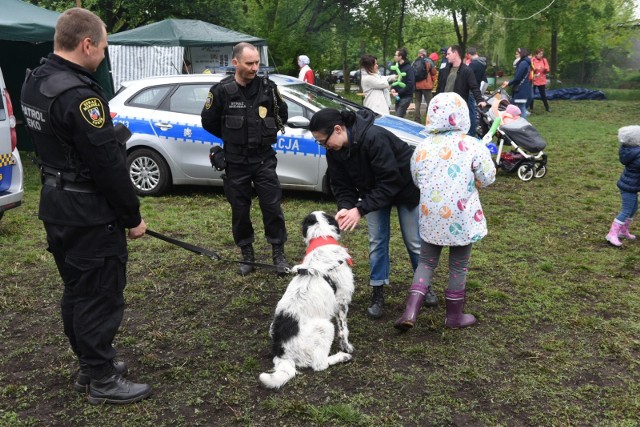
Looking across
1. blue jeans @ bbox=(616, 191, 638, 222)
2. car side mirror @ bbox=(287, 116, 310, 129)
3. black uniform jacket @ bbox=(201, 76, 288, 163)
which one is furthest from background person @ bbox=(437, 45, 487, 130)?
black uniform jacket @ bbox=(201, 76, 288, 163)

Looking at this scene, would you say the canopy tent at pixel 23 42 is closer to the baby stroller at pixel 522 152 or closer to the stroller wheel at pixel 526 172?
the baby stroller at pixel 522 152

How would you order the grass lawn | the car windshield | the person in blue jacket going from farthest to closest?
the person in blue jacket → the car windshield → the grass lawn

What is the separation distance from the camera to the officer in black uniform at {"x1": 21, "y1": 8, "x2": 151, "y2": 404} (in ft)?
9.05

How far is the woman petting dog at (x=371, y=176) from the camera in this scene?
3795 millimetres

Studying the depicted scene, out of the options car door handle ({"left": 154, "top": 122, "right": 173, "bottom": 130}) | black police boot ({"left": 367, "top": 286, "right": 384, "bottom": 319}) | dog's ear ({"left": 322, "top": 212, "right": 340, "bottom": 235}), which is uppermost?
car door handle ({"left": 154, "top": 122, "right": 173, "bottom": 130})

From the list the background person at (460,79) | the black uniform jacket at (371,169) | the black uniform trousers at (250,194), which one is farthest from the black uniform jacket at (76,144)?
the background person at (460,79)

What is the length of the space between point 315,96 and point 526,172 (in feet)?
Result: 12.2

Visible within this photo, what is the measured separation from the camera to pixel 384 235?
14.1 ft

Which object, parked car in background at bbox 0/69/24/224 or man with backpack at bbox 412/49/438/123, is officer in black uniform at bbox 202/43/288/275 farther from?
man with backpack at bbox 412/49/438/123

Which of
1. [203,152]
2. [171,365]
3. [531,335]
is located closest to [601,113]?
[203,152]

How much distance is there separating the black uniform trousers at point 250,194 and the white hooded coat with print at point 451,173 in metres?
1.79

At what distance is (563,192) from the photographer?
819cm

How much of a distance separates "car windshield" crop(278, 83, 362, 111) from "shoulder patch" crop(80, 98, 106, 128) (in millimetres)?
4828

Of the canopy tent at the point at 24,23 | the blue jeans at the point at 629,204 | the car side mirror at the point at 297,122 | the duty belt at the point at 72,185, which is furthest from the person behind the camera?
the canopy tent at the point at 24,23
